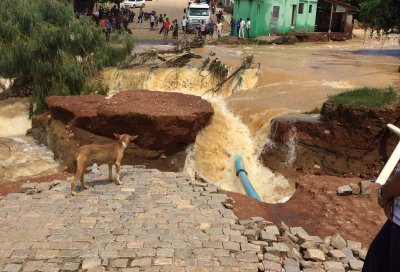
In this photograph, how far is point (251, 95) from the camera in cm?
1584

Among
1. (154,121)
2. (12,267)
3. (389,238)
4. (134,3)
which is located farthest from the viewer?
(134,3)

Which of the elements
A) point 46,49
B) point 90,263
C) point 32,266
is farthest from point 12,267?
point 46,49

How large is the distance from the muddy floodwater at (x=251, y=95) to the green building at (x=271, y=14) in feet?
24.1

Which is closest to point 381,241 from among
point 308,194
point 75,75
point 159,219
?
point 159,219

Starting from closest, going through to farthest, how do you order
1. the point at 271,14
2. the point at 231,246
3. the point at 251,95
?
the point at 231,246, the point at 251,95, the point at 271,14

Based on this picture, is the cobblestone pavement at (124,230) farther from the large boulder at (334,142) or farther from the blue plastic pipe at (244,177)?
the large boulder at (334,142)

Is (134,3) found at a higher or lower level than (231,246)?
higher

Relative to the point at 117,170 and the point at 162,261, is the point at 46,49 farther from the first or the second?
the point at 162,261

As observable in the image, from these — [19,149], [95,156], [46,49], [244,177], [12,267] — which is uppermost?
[46,49]

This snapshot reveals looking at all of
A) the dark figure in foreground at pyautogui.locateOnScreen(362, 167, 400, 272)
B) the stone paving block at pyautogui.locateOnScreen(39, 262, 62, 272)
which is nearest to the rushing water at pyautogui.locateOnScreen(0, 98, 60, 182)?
the stone paving block at pyautogui.locateOnScreen(39, 262, 62, 272)

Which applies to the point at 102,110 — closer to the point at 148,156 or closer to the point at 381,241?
the point at 148,156

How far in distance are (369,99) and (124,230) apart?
27.4ft

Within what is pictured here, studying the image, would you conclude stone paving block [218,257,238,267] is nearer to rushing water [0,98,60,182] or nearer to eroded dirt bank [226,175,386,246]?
eroded dirt bank [226,175,386,246]

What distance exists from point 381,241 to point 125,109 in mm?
9092
